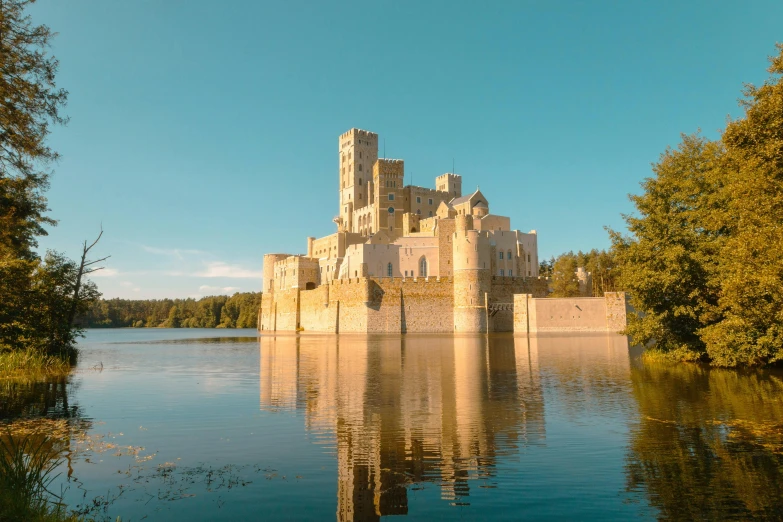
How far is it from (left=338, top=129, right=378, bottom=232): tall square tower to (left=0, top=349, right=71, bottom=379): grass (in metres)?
61.3

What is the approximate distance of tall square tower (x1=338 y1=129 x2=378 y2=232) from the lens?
84812 mm

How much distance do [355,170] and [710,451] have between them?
78.7 meters

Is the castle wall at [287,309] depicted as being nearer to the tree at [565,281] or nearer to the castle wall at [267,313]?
the castle wall at [267,313]

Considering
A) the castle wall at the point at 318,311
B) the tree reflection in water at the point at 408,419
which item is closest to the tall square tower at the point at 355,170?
the castle wall at the point at 318,311

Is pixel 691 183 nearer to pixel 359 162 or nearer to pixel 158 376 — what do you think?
pixel 158 376

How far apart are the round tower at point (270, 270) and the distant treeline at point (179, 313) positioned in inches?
1150

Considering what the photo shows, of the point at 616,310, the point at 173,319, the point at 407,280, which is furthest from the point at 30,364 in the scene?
the point at 173,319

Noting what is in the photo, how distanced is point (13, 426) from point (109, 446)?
2.64 m

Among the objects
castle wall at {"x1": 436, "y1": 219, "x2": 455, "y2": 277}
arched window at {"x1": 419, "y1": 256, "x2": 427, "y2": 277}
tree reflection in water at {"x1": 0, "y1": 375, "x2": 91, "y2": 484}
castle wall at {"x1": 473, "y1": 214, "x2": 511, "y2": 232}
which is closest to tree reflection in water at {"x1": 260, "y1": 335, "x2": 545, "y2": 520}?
tree reflection in water at {"x1": 0, "y1": 375, "x2": 91, "y2": 484}

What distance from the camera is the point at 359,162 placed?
85.5m

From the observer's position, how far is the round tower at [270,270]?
79.4 meters

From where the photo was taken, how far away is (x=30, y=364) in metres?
21.7

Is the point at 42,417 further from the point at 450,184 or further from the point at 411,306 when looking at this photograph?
the point at 450,184

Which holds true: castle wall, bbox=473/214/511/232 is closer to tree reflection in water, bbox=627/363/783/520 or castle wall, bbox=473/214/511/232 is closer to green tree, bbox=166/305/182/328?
tree reflection in water, bbox=627/363/783/520
